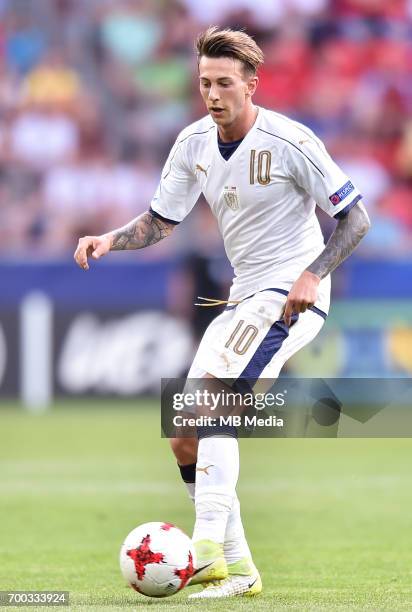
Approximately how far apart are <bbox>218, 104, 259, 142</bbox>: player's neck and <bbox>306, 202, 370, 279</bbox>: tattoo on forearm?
58cm

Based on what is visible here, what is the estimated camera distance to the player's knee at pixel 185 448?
578 cm

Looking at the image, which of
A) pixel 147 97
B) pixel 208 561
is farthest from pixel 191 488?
pixel 147 97

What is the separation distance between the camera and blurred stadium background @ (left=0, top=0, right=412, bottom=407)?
1498cm

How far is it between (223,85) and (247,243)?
733mm

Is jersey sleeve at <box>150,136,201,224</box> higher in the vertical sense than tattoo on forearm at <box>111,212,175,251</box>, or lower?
higher

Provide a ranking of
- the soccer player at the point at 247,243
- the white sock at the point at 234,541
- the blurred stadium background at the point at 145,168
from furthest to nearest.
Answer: the blurred stadium background at the point at 145,168 → the white sock at the point at 234,541 → the soccer player at the point at 247,243

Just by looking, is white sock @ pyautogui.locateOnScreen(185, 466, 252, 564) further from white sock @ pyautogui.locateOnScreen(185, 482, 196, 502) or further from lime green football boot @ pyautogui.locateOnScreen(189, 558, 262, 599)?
white sock @ pyautogui.locateOnScreen(185, 482, 196, 502)

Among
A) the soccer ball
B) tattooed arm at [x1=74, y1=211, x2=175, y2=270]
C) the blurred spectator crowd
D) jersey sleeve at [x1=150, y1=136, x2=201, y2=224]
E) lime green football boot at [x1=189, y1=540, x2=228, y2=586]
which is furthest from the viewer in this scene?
the blurred spectator crowd

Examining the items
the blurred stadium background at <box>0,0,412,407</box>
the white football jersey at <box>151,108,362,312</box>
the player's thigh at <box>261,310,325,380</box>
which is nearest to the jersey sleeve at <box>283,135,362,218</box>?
the white football jersey at <box>151,108,362,312</box>

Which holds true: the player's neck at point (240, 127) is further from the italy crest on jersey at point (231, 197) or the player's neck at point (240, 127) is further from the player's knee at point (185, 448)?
the player's knee at point (185, 448)

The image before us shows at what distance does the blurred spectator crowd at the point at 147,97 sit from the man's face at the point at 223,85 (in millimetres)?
10633

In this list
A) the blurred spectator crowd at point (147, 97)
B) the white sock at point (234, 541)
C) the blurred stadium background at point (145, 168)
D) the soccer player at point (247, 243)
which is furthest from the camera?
the blurred spectator crowd at point (147, 97)

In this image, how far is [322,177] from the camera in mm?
5559

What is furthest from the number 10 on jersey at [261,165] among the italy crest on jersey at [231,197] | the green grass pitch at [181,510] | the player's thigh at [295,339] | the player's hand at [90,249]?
the green grass pitch at [181,510]
